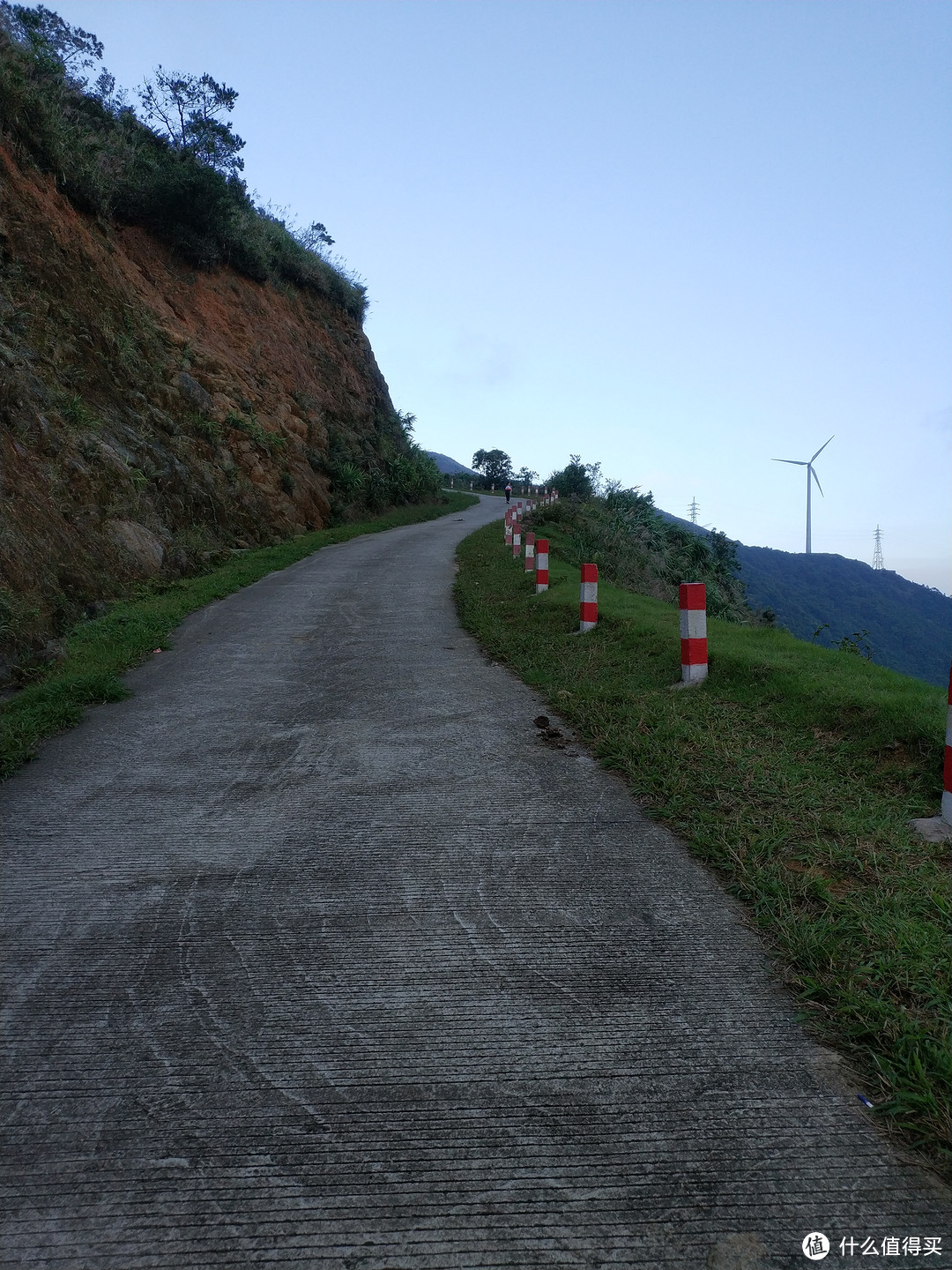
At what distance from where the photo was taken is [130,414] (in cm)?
1475

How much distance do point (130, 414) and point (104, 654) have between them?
342 inches

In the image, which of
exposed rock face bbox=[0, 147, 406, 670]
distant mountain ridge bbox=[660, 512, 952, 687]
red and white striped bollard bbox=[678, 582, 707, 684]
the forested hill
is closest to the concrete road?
red and white striped bollard bbox=[678, 582, 707, 684]

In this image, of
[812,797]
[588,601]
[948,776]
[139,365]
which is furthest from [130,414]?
[948,776]

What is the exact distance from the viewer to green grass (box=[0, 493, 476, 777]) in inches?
210

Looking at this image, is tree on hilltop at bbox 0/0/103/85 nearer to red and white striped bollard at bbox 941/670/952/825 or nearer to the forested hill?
red and white striped bollard at bbox 941/670/952/825

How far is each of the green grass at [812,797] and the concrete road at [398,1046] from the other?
6.0 inches

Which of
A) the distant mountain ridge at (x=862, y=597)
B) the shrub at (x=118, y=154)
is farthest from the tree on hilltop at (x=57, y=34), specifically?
the distant mountain ridge at (x=862, y=597)


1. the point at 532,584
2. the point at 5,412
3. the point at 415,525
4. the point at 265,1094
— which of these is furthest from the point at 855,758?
the point at 415,525

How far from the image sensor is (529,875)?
338 centimetres

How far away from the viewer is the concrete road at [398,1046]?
1.78 metres

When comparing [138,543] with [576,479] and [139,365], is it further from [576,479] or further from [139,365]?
[576,479]

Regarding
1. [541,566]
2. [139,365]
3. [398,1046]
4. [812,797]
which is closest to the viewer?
[398,1046]

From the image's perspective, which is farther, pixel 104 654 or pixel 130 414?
pixel 130 414

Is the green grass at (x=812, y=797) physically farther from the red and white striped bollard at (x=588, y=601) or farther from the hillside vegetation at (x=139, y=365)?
the hillside vegetation at (x=139, y=365)
